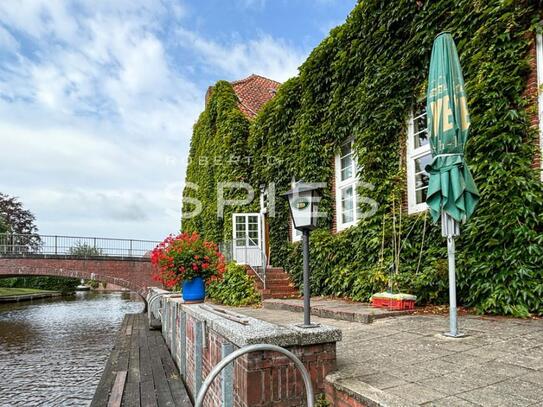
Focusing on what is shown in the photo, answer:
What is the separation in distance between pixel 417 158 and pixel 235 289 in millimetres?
5649

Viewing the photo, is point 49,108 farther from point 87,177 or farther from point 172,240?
point 87,177

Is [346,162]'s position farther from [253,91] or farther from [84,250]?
[84,250]

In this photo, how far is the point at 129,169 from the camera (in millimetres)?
19109

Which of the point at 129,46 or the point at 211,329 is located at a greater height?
the point at 129,46

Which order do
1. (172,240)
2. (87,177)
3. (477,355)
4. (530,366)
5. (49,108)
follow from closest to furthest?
(530,366)
(477,355)
(172,240)
(49,108)
(87,177)

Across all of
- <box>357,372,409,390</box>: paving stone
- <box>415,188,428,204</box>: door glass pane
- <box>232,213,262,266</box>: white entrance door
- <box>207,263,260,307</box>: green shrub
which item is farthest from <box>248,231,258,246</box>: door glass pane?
<box>357,372,409,390</box>: paving stone

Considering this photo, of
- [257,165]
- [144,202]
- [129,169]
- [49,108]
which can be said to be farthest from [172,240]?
[144,202]

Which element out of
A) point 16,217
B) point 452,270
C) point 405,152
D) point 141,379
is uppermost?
point 16,217

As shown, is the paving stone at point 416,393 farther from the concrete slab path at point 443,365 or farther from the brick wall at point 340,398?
the brick wall at point 340,398

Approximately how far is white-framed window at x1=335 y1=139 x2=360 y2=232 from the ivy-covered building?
0.08ft

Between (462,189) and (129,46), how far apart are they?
6.38 meters

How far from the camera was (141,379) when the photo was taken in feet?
16.6

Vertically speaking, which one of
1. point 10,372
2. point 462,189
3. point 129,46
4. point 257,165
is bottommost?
point 10,372

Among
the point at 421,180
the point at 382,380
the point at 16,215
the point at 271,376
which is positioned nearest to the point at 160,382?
the point at 271,376
